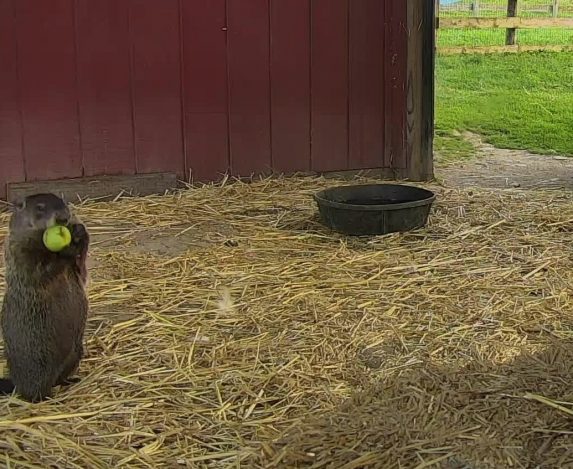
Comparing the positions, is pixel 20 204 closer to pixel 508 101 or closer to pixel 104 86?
pixel 104 86

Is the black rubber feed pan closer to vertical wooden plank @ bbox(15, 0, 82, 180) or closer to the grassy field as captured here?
vertical wooden plank @ bbox(15, 0, 82, 180)

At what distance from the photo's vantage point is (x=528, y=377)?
2.92 meters

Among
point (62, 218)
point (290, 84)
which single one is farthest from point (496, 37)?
point (62, 218)

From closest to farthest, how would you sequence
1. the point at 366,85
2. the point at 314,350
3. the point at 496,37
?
the point at 314,350 → the point at 366,85 → the point at 496,37

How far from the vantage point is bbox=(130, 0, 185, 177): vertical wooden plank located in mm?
5988

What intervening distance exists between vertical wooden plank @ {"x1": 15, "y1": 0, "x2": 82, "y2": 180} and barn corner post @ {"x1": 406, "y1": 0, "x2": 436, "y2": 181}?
2.59 metres

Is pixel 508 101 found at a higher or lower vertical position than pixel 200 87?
lower

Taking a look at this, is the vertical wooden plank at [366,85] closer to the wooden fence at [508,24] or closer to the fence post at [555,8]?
the wooden fence at [508,24]

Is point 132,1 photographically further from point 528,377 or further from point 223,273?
point 528,377

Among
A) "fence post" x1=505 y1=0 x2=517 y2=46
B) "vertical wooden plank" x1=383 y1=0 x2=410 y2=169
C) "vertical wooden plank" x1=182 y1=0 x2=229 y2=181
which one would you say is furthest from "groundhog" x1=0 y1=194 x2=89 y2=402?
"fence post" x1=505 y1=0 x2=517 y2=46

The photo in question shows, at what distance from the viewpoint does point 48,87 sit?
575 cm

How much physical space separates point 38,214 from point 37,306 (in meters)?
0.31

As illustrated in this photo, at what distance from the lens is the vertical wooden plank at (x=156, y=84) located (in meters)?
5.99

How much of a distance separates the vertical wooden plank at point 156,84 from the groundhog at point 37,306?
10.4 feet
